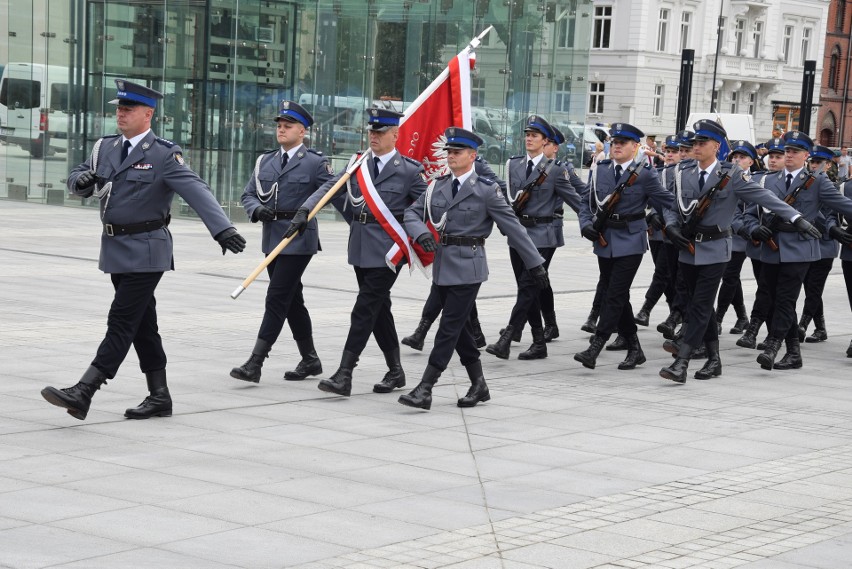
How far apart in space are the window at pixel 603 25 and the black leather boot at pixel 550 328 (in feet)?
178

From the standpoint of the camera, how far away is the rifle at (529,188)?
460 inches

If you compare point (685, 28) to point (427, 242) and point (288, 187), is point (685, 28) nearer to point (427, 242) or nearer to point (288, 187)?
point (288, 187)

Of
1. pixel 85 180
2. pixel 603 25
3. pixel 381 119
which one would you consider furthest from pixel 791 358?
pixel 603 25

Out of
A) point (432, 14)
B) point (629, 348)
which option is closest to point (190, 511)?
point (629, 348)

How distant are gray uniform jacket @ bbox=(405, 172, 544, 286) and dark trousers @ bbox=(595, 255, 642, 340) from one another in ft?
6.79

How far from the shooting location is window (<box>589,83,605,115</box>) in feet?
214

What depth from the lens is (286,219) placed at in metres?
9.72

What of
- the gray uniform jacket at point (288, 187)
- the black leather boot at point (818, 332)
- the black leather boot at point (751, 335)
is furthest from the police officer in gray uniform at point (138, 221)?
the black leather boot at point (818, 332)

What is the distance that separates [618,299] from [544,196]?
1213 mm

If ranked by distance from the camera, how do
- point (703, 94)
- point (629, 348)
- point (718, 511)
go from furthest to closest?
1. point (703, 94)
2. point (629, 348)
3. point (718, 511)

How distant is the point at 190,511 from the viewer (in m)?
6.14

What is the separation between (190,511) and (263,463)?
40.5 inches

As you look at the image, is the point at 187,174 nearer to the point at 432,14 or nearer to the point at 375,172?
the point at 375,172

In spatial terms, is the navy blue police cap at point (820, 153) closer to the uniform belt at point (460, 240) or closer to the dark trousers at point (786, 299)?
the dark trousers at point (786, 299)
